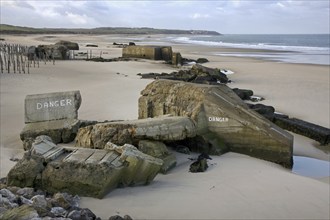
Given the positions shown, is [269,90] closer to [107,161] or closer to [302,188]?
[302,188]

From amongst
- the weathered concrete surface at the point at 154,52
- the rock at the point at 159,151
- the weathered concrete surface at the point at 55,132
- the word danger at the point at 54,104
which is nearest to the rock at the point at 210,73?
the word danger at the point at 54,104

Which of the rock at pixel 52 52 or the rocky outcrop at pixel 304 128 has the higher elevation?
the rock at pixel 52 52

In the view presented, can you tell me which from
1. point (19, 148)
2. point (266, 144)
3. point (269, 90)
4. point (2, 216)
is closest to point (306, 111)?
point (269, 90)

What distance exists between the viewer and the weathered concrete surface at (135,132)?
299 inches

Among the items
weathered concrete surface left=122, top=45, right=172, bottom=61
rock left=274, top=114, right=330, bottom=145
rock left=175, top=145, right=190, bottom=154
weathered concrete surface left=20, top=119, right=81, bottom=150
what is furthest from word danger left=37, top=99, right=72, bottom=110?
weathered concrete surface left=122, top=45, right=172, bottom=61

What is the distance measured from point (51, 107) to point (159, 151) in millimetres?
3328

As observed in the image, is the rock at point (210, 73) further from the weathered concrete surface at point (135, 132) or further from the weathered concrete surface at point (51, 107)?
the weathered concrete surface at point (135, 132)

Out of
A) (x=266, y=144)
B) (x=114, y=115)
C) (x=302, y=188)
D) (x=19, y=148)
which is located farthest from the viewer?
(x=114, y=115)

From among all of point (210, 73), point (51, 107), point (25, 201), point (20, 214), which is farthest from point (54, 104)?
point (210, 73)

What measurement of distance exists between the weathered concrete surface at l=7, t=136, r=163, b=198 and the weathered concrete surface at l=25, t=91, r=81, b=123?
2.98 metres

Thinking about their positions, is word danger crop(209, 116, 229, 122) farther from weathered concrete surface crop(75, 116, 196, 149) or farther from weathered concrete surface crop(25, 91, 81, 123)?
weathered concrete surface crop(25, 91, 81, 123)

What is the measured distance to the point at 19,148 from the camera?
356 inches

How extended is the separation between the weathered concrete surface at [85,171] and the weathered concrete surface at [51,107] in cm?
298

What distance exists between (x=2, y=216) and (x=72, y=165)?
6.18 feet
